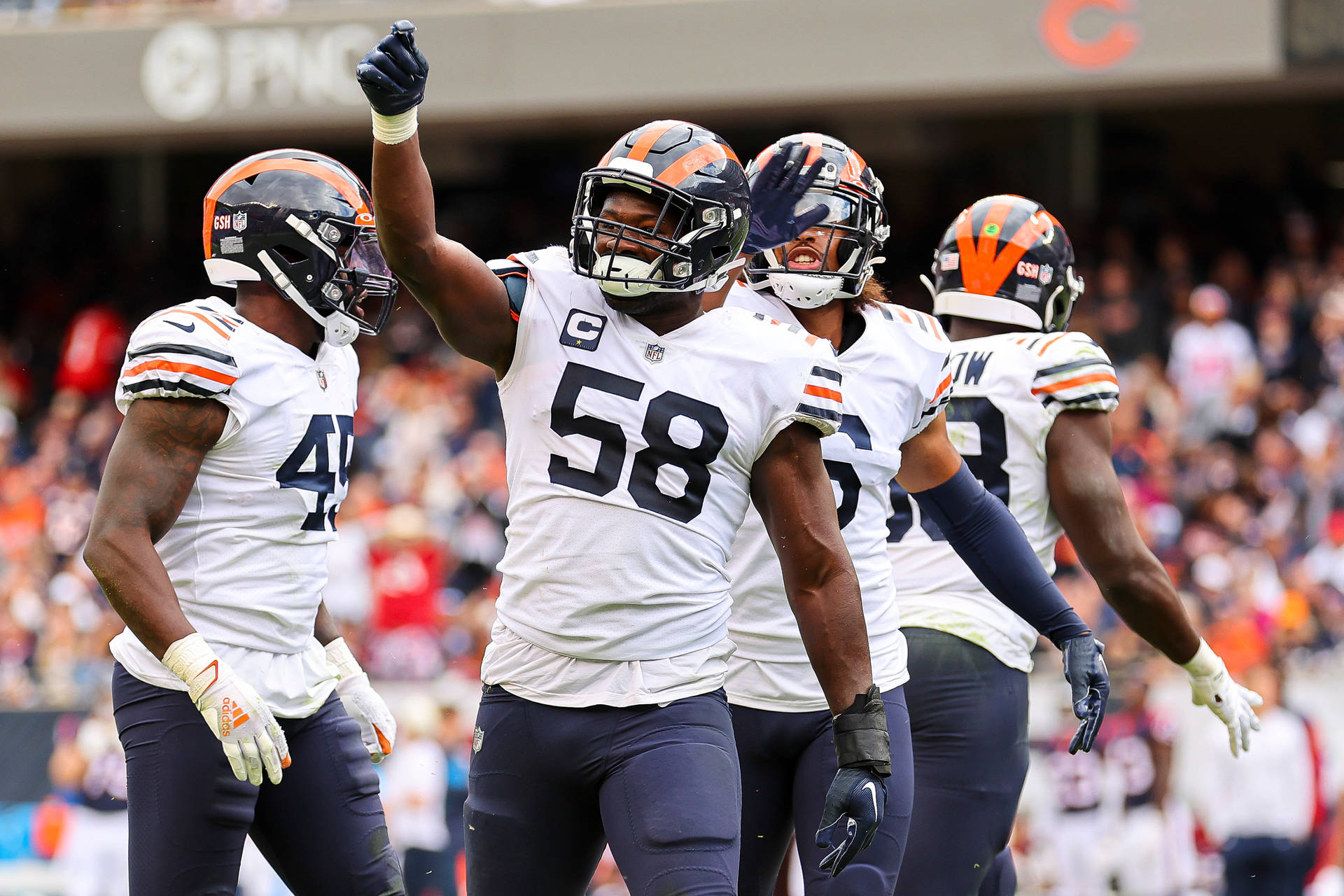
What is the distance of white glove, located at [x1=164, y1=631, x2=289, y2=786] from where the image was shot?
3285mm

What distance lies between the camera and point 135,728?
11.5 feet

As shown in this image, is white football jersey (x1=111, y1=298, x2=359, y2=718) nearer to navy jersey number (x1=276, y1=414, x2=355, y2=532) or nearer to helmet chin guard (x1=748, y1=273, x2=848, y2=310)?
navy jersey number (x1=276, y1=414, x2=355, y2=532)

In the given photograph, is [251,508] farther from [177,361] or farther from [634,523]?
[634,523]

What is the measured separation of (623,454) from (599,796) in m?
0.65

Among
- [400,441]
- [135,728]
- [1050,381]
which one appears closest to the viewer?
[135,728]

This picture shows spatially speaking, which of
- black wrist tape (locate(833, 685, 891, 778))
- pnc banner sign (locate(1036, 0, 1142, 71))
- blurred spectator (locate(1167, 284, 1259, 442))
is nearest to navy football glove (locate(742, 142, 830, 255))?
black wrist tape (locate(833, 685, 891, 778))

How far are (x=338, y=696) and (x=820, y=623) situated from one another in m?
1.30

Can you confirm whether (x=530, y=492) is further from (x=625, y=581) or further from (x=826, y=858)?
(x=826, y=858)

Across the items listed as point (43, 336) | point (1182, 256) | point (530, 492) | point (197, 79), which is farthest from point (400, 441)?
point (530, 492)

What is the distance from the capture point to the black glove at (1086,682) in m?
4.12

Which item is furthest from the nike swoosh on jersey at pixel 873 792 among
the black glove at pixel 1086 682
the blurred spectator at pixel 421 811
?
the blurred spectator at pixel 421 811

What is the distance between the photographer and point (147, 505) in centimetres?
334

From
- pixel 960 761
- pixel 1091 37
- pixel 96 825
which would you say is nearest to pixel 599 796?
pixel 960 761

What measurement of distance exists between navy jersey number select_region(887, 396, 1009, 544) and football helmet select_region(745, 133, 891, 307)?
24.0 inches
